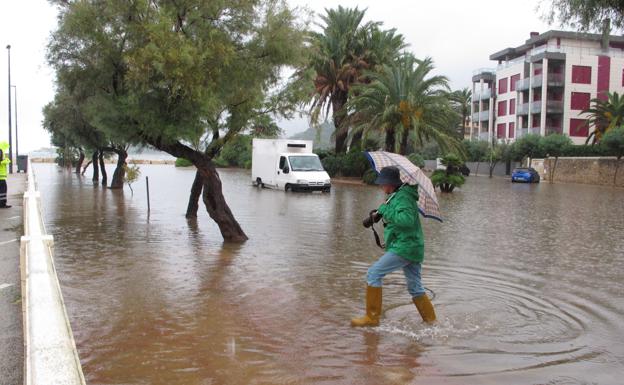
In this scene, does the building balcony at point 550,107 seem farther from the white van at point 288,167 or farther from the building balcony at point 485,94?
the white van at point 288,167

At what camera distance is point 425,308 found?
230 inches

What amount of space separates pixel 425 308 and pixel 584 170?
43202mm

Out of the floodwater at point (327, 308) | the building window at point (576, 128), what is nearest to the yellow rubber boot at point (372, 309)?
the floodwater at point (327, 308)

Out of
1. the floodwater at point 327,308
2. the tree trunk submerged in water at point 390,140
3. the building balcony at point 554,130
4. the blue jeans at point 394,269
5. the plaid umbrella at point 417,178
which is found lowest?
the floodwater at point 327,308

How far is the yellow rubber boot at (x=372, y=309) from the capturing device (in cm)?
564

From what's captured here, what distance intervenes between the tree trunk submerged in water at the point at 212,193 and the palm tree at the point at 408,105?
21800 mm

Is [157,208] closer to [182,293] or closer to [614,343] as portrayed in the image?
[182,293]

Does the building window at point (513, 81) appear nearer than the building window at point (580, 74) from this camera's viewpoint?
No

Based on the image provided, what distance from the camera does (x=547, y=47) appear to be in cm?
6178

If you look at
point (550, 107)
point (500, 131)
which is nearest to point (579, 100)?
point (550, 107)

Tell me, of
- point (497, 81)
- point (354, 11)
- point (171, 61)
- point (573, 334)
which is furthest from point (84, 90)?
point (497, 81)

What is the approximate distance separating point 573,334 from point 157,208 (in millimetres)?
14637

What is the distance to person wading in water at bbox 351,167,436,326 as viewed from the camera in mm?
5398

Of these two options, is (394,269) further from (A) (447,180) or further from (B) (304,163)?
(B) (304,163)
